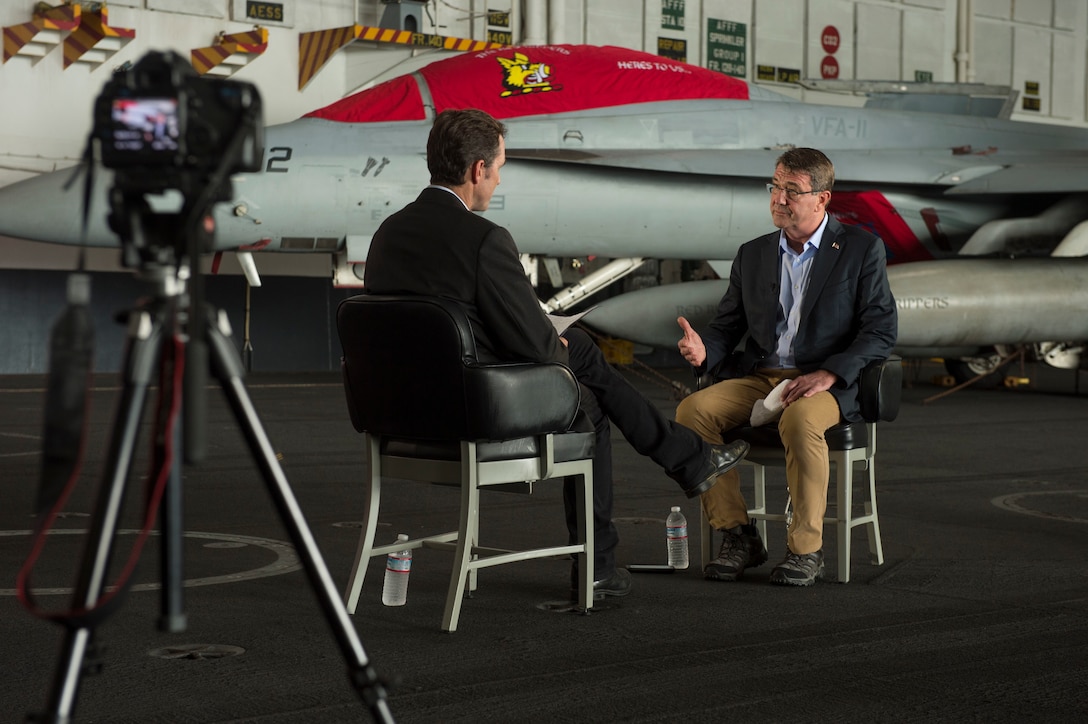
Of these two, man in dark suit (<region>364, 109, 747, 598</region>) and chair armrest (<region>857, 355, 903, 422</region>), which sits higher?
man in dark suit (<region>364, 109, 747, 598</region>)

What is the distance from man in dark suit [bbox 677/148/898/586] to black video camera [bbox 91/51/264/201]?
244 cm

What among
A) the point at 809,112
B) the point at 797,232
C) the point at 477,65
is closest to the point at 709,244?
the point at 809,112

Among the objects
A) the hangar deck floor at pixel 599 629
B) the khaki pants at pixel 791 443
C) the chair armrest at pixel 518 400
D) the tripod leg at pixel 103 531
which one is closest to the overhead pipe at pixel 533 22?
the hangar deck floor at pixel 599 629

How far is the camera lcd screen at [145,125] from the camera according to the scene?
1.67 metres

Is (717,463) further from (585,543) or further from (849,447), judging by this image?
(585,543)

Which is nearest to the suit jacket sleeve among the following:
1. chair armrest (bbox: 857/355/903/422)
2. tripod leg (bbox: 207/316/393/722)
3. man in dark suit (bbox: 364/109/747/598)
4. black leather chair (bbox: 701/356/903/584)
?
man in dark suit (bbox: 364/109/747/598)

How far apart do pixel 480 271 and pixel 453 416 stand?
365 millimetres

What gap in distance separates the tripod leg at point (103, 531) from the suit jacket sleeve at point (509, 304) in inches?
61.9

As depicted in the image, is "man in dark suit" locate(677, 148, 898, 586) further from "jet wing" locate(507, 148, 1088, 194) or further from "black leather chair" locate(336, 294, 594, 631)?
"jet wing" locate(507, 148, 1088, 194)

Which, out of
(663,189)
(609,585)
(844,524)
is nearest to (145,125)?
(609,585)

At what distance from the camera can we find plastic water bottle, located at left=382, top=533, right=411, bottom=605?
135 inches

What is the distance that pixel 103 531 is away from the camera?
5.40 feet

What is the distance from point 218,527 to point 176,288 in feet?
10.0

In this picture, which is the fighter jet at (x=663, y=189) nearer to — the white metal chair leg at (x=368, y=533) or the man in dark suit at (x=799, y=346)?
the man in dark suit at (x=799, y=346)
